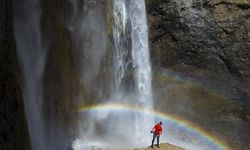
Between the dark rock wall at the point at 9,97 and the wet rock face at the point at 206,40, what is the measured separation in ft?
55.1

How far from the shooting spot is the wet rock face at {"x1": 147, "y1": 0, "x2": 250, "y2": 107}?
27875 mm

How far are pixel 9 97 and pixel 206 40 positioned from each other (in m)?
18.0

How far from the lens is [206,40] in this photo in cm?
2841

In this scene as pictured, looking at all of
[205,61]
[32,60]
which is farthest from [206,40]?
[32,60]

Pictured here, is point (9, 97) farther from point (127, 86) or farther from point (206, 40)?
point (206, 40)

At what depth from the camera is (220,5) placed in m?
28.1

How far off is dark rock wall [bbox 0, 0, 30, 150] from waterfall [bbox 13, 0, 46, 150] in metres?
3.73

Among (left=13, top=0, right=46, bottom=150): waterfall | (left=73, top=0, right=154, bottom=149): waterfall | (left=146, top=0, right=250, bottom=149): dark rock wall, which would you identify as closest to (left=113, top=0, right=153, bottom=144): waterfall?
(left=73, top=0, right=154, bottom=149): waterfall

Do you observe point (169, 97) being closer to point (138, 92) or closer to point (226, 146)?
point (138, 92)

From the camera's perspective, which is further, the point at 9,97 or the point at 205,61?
the point at 205,61

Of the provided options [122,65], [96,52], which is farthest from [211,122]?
[96,52]

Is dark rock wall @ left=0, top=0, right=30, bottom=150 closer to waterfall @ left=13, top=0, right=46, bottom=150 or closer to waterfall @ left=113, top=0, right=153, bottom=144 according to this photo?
waterfall @ left=13, top=0, right=46, bottom=150

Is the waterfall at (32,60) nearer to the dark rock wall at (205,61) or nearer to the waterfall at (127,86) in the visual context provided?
the waterfall at (127,86)

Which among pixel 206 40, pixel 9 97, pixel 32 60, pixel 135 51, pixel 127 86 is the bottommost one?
pixel 127 86
